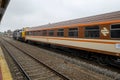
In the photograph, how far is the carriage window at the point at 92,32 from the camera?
36.4 ft

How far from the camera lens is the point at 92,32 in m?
11.6

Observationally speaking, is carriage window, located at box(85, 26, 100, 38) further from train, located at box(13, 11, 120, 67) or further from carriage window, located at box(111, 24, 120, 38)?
carriage window, located at box(111, 24, 120, 38)

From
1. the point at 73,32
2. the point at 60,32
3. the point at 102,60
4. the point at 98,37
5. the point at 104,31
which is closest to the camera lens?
the point at 104,31

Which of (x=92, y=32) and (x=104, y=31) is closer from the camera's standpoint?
(x=104, y=31)

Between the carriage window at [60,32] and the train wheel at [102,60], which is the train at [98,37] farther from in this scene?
the carriage window at [60,32]

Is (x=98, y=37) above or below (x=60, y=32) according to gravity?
below

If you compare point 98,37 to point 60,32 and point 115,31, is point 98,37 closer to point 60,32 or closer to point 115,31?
point 115,31

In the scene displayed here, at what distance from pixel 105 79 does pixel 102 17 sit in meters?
4.58

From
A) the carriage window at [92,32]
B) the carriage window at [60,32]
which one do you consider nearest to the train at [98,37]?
the carriage window at [92,32]

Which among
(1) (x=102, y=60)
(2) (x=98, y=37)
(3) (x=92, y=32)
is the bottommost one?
(1) (x=102, y=60)

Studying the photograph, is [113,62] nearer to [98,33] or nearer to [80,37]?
[98,33]

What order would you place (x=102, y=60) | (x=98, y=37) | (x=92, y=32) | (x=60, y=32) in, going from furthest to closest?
(x=60, y=32), (x=92, y=32), (x=102, y=60), (x=98, y=37)

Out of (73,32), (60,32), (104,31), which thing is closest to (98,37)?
(104,31)

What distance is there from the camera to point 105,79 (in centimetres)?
798
